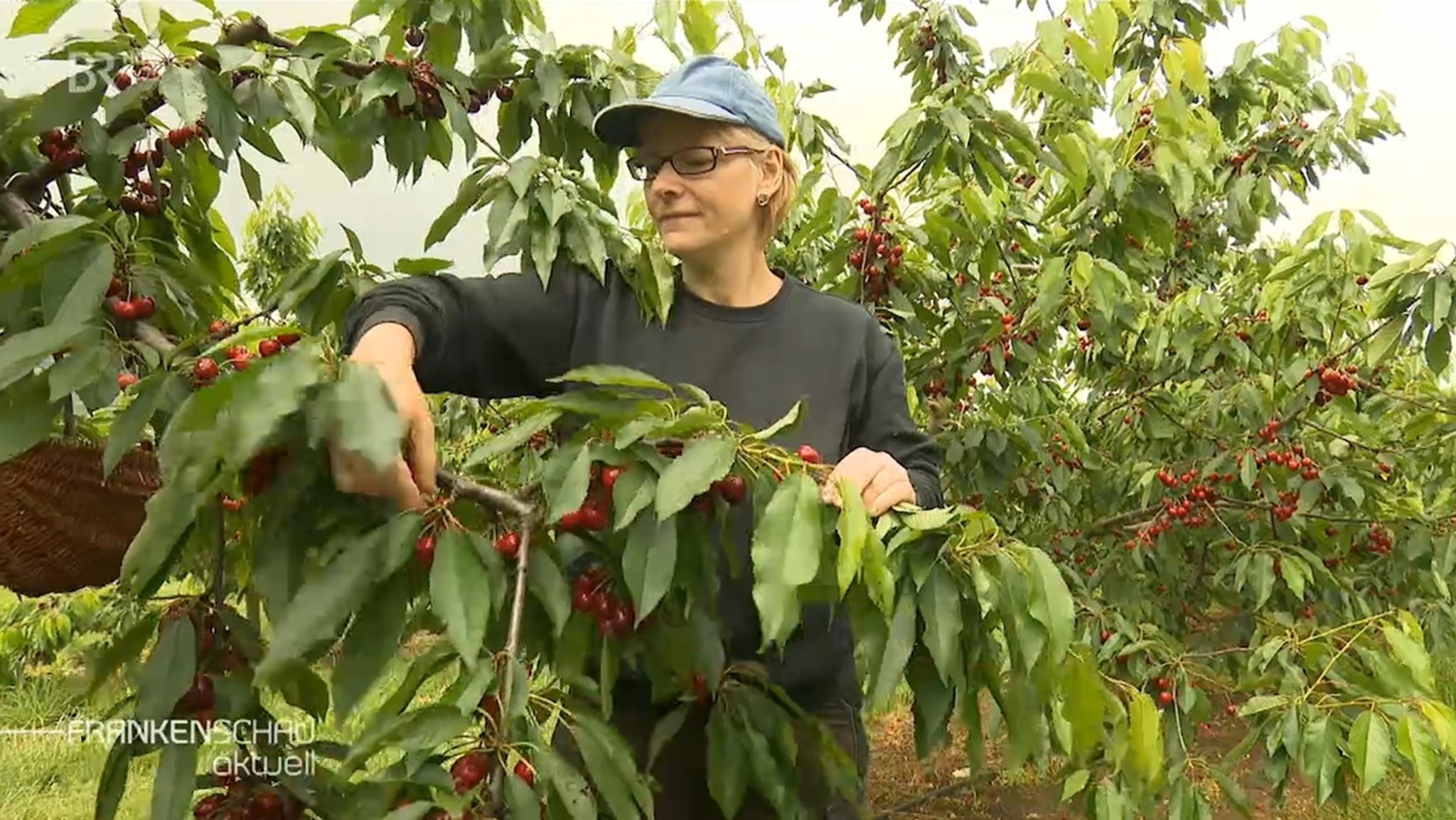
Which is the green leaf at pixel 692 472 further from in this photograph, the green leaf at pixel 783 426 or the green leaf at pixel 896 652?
the green leaf at pixel 896 652

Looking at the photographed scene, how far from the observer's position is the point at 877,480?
2.85 feet

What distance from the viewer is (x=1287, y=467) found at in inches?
100

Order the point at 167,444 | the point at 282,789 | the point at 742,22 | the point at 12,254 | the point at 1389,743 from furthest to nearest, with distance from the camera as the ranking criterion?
the point at 742,22, the point at 1389,743, the point at 12,254, the point at 282,789, the point at 167,444

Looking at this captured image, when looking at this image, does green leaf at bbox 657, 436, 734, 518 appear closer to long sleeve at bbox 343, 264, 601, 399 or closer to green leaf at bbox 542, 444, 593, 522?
green leaf at bbox 542, 444, 593, 522

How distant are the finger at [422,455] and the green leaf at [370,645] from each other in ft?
0.23

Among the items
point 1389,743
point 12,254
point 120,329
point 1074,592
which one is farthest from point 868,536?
point 1074,592

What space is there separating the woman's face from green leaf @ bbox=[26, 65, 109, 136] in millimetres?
621

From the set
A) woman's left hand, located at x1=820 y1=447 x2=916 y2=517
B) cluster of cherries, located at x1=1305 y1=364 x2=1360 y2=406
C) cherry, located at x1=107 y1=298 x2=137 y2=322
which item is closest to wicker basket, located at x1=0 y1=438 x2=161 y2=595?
cherry, located at x1=107 y1=298 x2=137 y2=322

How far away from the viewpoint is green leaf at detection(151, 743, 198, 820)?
0.68 metres

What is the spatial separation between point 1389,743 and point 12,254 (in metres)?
2.07

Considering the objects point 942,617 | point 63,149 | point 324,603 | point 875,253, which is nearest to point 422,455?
point 324,603

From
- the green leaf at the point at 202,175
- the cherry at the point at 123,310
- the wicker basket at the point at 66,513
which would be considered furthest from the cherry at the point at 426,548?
the green leaf at the point at 202,175

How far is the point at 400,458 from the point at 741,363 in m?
0.64

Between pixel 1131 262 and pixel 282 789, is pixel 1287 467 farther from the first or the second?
pixel 282 789
